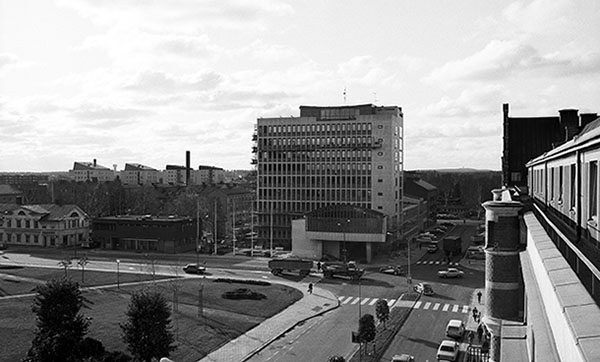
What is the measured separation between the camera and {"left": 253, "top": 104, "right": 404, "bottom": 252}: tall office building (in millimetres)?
77375

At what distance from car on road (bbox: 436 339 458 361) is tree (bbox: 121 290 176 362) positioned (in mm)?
14988

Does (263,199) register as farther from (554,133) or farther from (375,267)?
(554,133)

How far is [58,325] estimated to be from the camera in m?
29.7

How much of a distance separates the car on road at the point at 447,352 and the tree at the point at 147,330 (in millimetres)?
14988

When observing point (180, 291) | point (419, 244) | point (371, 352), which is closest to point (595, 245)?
point (371, 352)

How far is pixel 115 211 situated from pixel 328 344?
90.9 meters

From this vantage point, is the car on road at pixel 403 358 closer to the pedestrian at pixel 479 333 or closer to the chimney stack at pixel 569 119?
the pedestrian at pixel 479 333

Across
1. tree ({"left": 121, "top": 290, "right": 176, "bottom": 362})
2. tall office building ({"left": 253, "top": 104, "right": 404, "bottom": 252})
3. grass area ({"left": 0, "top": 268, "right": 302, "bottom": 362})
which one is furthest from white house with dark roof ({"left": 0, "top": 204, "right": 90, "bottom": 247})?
tree ({"left": 121, "top": 290, "right": 176, "bottom": 362})

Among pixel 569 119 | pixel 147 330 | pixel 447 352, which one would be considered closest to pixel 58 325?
pixel 147 330

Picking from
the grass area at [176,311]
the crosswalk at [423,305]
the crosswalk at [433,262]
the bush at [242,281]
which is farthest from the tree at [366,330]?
the crosswalk at [433,262]

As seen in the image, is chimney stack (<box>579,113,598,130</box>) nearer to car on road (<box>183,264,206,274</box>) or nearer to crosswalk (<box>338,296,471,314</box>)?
crosswalk (<box>338,296,471,314</box>)

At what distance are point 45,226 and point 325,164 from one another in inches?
1717

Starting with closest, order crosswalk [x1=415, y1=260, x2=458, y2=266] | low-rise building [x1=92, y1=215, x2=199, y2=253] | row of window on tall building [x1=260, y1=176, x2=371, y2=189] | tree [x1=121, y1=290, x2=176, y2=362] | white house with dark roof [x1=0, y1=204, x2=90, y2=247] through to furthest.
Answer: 1. tree [x1=121, y1=290, x2=176, y2=362]
2. crosswalk [x1=415, y1=260, x2=458, y2=266]
3. low-rise building [x1=92, y1=215, x2=199, y2=253]
4. row of window on tall building [x1=260, y1=176, x2=371, y2=189]
5. white house with dark roof [x1=0, y1=204, x2=90, y2=247]

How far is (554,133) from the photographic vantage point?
133 feet
